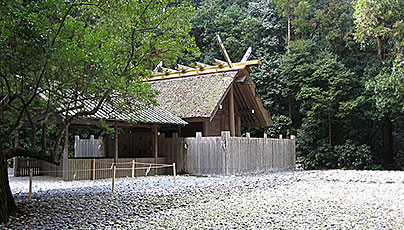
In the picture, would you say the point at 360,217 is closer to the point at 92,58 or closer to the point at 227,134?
the point at 92,58

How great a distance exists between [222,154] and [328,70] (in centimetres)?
1409

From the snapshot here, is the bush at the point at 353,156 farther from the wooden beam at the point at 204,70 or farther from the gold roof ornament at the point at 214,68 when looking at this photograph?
the wooden beam at the point at 204,70

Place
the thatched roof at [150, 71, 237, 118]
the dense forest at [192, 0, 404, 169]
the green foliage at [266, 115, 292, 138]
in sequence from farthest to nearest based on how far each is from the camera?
the green foliage at [266, 115, 292, 138] < the dense forest at [192, 0, 404, 169] < the thatched roof at [150, 71, 237, 118]

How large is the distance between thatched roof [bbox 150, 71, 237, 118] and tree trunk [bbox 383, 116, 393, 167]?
43.4 feet

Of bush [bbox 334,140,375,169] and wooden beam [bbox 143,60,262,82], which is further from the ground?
wooden beam [bbox 143,60,262,82]

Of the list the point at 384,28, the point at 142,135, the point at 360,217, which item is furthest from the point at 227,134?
the point at 384,28

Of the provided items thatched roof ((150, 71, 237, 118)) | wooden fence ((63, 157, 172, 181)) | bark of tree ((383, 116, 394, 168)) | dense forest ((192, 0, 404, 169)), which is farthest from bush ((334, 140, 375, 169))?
wooden fence ((63, 157, 172, 181))

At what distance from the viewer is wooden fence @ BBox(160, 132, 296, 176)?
15.7 meters

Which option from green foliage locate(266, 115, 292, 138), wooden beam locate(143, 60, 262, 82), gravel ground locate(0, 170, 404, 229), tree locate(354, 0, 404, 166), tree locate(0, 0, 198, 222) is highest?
tree locate(354, 0, 404, 166)

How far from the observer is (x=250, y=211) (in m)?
7.82

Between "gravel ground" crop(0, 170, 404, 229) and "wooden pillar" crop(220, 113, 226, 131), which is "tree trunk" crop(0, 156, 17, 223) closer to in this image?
"gravel ground" crop(0, 170, 404, 229)

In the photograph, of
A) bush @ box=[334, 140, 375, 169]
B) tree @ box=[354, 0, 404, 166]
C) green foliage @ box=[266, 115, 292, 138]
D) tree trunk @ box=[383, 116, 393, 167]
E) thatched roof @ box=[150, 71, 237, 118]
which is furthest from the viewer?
green foliage @ box=[266, 115, 292, 138]

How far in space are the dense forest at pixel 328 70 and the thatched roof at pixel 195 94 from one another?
9712 millimetres

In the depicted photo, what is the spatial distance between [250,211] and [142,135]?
12.4m
